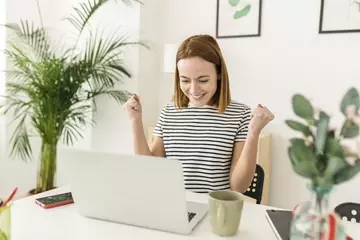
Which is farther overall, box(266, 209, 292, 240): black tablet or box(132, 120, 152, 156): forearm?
box(132, 120, 152, 156): forearm

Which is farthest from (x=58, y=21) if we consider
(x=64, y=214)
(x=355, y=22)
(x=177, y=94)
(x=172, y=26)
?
(x=64, y=214)

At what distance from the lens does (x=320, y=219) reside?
2.11 ft

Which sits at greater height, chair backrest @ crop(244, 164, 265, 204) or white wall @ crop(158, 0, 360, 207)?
white wall @ crop(158, 0, 360, 207)

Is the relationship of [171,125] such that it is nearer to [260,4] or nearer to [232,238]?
[232,238]

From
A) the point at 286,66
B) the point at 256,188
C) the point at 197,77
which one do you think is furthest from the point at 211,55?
the point at 286,66

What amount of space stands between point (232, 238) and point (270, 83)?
6.13 feet

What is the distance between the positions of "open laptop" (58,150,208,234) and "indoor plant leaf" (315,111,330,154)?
302 mm

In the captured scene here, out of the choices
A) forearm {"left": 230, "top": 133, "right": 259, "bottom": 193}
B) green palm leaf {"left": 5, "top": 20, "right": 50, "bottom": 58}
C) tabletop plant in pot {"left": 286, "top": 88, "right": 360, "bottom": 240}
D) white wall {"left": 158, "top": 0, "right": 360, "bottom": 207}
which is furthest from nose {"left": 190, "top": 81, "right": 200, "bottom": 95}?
green palm leaf {"left": 5, "top": 20, "right": 50, "bottom": 58}

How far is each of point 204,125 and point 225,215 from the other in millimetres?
649

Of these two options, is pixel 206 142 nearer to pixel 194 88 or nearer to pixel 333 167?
pixel 194 88

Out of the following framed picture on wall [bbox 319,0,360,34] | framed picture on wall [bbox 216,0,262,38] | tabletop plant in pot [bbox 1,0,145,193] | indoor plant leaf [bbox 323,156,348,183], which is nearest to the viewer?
indoor plant leaf [bbox 323,156,348,183]

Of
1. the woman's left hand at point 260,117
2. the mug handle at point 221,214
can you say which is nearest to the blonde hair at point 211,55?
the woman's left hand at point 260,117

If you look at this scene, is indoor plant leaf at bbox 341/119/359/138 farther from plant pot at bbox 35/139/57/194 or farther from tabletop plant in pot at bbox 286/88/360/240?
plant pot at bbox 35/139/57/194

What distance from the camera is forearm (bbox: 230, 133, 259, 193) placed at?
1238 mm
